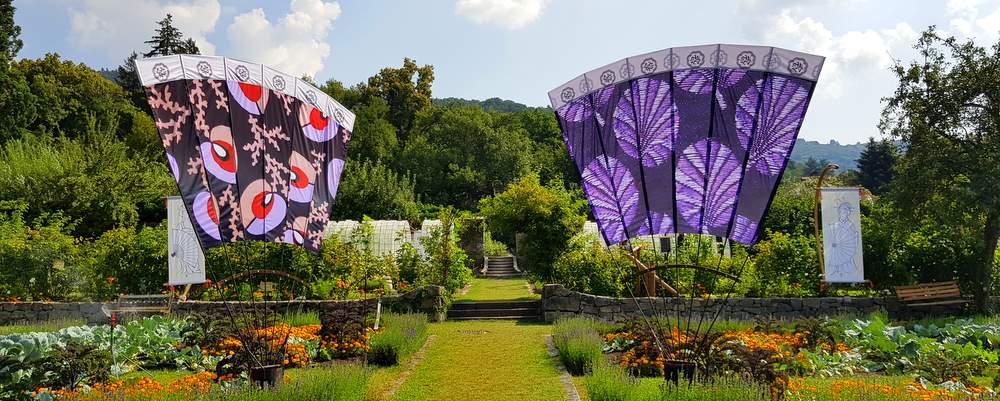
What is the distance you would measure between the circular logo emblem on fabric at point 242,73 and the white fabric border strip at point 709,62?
3116 mm

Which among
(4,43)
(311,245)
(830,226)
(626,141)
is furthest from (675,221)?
(4,43)

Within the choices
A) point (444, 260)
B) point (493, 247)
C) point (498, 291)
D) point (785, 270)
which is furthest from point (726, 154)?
point (493, 247)

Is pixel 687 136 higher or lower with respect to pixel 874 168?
lower

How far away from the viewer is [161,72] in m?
5.52

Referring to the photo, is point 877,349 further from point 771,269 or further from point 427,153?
point 427,153

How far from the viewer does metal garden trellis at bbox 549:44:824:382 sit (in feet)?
18.8

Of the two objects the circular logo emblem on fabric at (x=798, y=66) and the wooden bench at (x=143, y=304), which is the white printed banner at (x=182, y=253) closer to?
the wooden bench at (x=143, y=304)

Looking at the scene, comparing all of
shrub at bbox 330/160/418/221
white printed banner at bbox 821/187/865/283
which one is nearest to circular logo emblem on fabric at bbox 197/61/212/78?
white printed banner at bbox 821/187/865/283

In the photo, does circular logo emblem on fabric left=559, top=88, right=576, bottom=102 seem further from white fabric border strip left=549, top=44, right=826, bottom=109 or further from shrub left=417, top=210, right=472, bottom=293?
shrub left=417, top=210, right=472, bottom=293

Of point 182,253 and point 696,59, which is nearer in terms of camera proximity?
point 696,59

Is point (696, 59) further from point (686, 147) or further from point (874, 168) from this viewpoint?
point (874, 168)

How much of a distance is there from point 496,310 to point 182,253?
6227 mm

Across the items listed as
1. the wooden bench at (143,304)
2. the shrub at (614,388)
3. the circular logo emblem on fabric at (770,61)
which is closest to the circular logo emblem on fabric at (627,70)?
the circular logo emblem on fabric at (770,61)

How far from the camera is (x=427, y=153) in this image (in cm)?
3828
